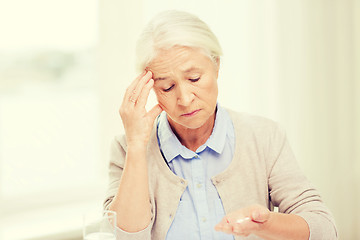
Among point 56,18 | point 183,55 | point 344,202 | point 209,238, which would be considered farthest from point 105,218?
point 344,202

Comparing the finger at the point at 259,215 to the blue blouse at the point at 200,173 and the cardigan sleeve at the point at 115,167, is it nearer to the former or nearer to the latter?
the blue blouse at the point at 200,173

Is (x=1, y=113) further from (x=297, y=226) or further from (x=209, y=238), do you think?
(x=297, y=226)

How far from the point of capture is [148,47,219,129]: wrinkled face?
5.09ft

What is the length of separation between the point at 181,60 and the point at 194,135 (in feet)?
1.05

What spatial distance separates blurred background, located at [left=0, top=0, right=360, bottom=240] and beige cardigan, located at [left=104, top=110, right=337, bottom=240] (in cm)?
77

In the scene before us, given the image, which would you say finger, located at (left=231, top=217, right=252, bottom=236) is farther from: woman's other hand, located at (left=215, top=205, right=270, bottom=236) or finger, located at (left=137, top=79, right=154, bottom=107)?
finger, located at (left=137, top=79, right=154, bottom=107)

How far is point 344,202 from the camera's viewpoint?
2.70 metres

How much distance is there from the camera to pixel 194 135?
1.74 meters

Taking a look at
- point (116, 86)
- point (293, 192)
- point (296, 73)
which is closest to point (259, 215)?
point (293, 192)

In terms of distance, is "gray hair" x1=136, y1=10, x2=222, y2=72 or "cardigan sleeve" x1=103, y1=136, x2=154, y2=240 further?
"cardigan sleeve" x1=103, y1=136, x2=154, y2=240

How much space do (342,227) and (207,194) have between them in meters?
1.37

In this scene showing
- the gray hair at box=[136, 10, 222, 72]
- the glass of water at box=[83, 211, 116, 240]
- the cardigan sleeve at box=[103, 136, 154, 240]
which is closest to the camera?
the glass of water at box=[83, 211, 116, 240]

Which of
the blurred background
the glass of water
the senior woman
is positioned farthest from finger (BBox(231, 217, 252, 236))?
the blurred background

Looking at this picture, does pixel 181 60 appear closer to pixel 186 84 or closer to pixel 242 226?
pixel 186 84
